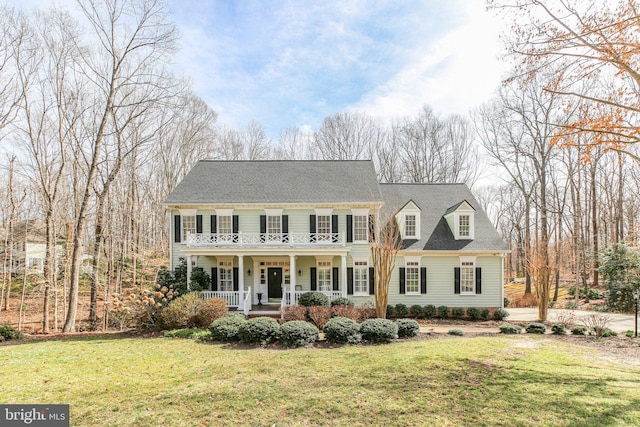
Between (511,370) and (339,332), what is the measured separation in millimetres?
5358

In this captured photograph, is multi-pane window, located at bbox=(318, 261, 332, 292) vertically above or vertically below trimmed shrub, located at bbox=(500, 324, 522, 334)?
above

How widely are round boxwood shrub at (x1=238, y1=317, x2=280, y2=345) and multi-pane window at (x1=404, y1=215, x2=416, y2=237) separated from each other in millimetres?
10464

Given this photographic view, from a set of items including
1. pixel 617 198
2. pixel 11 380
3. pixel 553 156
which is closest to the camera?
pixel 11 380

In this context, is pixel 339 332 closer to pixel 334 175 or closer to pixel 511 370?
pixel 511 370

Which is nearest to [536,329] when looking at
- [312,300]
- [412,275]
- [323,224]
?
[412,275]

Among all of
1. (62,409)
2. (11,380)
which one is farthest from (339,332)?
(11,380)

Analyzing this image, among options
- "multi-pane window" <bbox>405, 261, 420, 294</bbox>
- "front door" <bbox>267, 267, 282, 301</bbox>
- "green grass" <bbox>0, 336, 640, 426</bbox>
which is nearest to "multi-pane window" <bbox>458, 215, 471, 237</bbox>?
"multi-pane window" <bbox>405, 261, 420, 294</bbox>

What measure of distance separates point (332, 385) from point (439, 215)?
1535 cm

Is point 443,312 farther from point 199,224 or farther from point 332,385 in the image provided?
point 199,224

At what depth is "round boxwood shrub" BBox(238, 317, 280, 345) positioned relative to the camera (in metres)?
11.4

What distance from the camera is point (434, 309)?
58.0 feet

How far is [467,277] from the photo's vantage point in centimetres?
1845

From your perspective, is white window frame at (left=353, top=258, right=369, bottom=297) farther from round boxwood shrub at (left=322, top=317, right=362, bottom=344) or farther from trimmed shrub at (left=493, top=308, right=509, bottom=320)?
trimmed shrub at (left=493, top=308, right=509, bottom=320)

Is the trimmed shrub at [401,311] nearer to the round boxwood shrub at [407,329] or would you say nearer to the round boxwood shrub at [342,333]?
the round boxwood shrub at [407,329]
